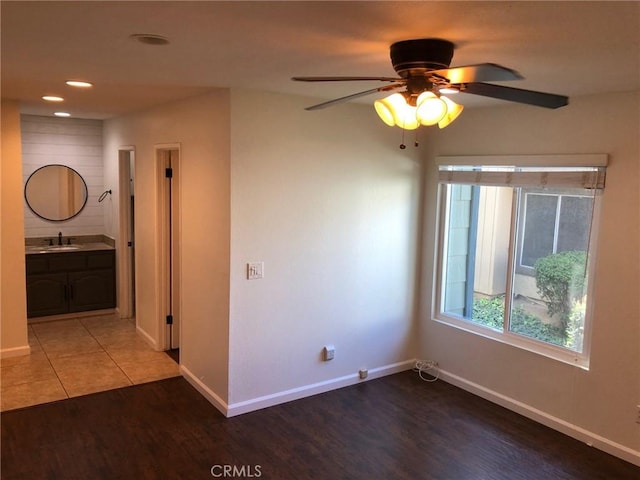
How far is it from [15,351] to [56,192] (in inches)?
87.7

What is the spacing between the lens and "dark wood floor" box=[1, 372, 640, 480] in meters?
3.17

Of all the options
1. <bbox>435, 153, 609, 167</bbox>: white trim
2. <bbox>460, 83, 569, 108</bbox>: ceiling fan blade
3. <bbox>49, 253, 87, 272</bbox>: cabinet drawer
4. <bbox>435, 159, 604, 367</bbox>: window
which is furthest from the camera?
<bbox>49, 253, 87, 272</bbox>: cabinet drawer

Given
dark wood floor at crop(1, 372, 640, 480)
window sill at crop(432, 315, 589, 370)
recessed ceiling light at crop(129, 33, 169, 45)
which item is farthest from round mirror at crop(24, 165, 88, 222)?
recessed ceiling light at crop(129, 33, 169, 45)

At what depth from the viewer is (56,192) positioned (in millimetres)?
6344

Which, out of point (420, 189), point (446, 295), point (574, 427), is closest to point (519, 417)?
point (574, 427)

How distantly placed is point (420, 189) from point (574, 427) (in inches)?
86.1

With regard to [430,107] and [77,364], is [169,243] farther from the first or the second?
[430,107]

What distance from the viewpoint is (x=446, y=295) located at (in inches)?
184

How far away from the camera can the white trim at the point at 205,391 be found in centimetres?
384

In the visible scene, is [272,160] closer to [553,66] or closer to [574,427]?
[553,66]

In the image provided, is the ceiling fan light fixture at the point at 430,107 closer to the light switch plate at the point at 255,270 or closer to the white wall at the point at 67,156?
the light switch plate at the point at 255,270

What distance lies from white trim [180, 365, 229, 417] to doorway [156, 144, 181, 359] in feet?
1.85

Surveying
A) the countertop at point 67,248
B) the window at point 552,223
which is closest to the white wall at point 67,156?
the countertop at point 67,248

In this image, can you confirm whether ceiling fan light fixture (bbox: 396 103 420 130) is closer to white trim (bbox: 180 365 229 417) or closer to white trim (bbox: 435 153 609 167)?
white trim (bbox: 435 153 609 167)
